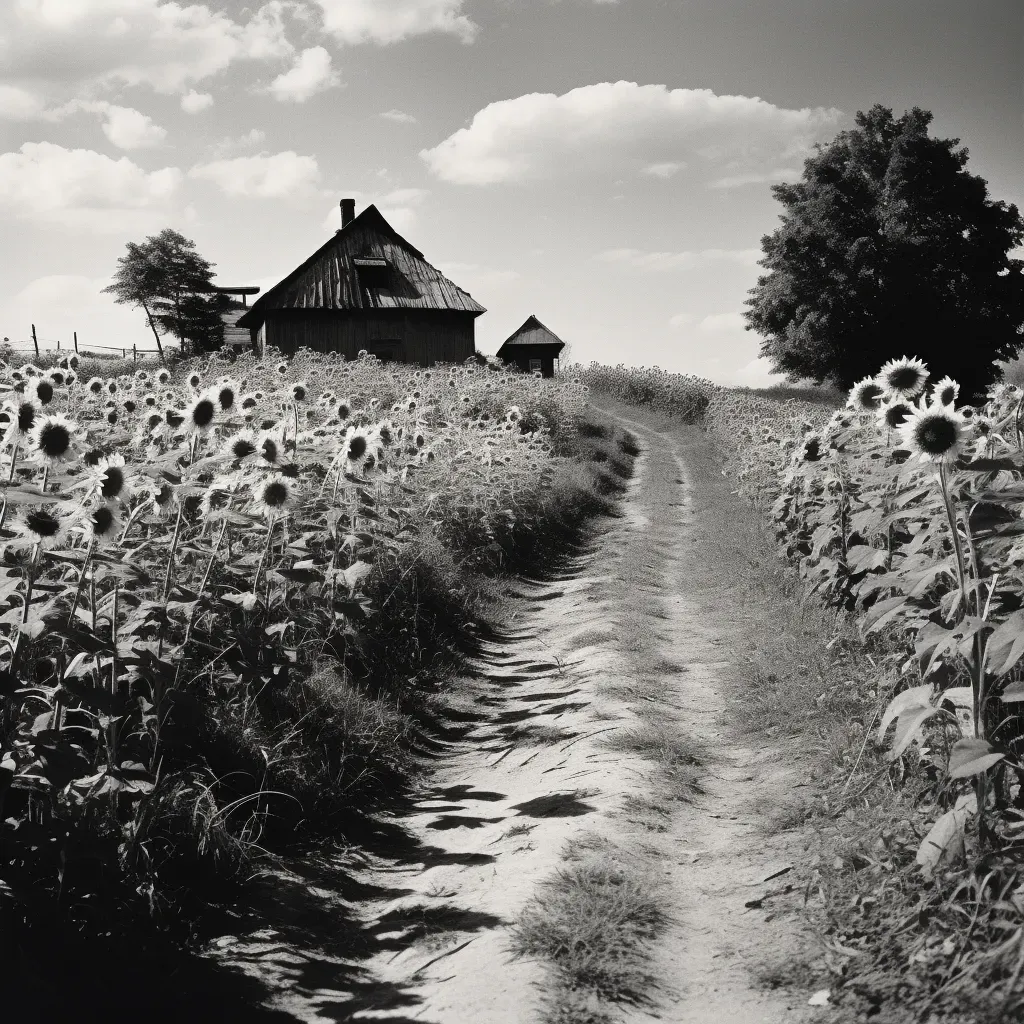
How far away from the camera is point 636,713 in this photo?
18.5 feet

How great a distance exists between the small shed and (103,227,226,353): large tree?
1850cm

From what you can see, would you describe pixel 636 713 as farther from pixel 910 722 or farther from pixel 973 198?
pixel 973 198

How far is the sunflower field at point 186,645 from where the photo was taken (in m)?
3.11

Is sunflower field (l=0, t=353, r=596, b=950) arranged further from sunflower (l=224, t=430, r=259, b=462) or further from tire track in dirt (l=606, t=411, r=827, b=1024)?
tire track in dirt (l=606, t=411, r=827, b=1024)

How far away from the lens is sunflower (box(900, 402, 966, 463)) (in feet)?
10.8

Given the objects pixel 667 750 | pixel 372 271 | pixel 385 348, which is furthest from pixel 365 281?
pixel 667 750

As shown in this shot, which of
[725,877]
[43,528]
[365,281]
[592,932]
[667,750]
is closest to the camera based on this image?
[43,528]

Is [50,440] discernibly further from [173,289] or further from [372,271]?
[173,289]

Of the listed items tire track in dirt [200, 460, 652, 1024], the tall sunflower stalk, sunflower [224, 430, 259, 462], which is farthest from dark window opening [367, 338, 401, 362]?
the tall sunflower stalk

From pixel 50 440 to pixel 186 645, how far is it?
120 centimetres

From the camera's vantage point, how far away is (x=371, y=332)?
107 feet

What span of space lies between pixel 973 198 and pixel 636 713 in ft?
127

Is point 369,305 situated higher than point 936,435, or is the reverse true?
point 369,305

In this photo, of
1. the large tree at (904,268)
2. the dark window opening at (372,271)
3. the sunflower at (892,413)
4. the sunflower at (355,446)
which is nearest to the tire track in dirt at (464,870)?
the sunflower at (355,446)
